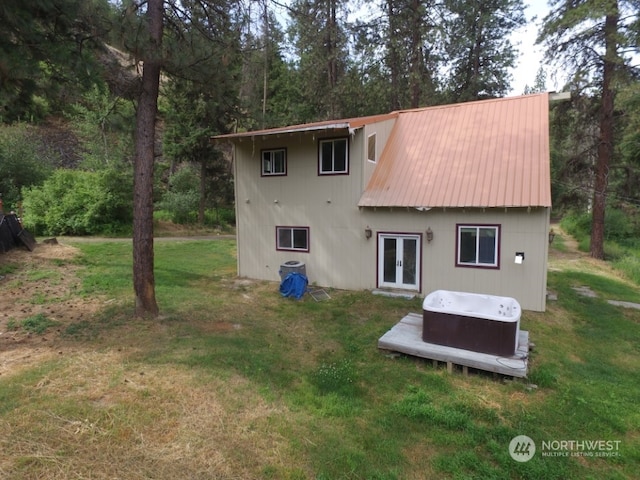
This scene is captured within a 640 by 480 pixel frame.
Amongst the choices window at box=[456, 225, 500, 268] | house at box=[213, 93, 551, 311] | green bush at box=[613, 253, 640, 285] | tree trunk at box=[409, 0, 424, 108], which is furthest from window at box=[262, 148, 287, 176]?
green bush at box=[613, 253, 640, 285]

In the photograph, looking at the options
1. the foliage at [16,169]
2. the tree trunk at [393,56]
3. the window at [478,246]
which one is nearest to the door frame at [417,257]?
the window at [478,246]

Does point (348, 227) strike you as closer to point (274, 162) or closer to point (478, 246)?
point (274, 162)

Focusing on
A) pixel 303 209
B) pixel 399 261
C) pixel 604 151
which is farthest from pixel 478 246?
pixel 604 151

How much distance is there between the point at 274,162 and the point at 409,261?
5.23 m

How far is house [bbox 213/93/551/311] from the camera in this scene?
8828 millimetres

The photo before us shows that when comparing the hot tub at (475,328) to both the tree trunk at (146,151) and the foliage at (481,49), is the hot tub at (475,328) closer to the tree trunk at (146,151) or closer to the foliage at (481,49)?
the tree trunk at (146,151)

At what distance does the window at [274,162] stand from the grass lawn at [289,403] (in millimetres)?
5273

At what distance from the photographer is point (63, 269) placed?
10.7 metres

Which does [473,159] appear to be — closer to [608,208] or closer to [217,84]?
[217,84]

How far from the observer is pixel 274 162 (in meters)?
11.8

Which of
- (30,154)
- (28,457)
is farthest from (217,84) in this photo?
(30,154)

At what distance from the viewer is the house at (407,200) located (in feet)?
29.0

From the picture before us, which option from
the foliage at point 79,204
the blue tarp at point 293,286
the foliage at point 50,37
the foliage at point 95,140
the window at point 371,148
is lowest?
the blue tarp at point 293,286

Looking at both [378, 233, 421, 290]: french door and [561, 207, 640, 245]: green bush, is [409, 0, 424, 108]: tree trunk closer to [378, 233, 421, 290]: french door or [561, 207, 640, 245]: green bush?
[561, 207, 640, 245]: green bush
